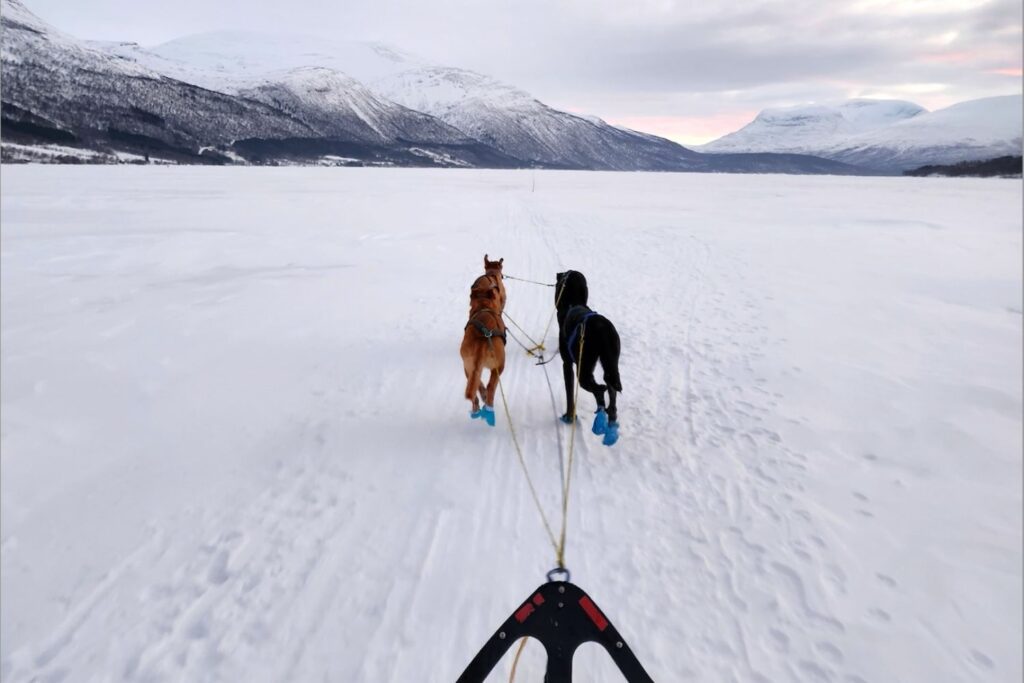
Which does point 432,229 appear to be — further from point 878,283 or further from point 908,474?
point 908,474

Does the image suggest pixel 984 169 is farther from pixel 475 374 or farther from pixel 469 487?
pixel 469 487

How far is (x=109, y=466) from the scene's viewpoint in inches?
165

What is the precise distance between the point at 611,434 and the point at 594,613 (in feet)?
7.08

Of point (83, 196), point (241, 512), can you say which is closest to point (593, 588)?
point (241, 512)

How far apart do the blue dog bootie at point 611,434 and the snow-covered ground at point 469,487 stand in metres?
0.15

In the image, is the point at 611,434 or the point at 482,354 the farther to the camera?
the point at 482,354

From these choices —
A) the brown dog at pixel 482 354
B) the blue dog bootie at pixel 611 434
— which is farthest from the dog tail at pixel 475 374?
the blue dog bootie at pixel 611 434

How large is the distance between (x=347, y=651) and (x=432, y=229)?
45.2 feet

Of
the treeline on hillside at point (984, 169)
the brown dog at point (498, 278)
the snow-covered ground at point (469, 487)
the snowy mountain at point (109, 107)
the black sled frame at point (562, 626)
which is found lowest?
the snow-covered ground at point (469, 487)

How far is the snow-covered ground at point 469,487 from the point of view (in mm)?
2627

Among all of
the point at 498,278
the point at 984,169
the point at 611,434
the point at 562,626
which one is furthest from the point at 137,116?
the point at 984,169

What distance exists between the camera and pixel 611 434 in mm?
4266

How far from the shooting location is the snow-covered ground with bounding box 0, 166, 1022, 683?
103 inches

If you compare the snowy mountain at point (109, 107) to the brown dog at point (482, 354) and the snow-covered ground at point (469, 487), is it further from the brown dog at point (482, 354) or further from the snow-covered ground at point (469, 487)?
the brown dog at point (482, 354)
